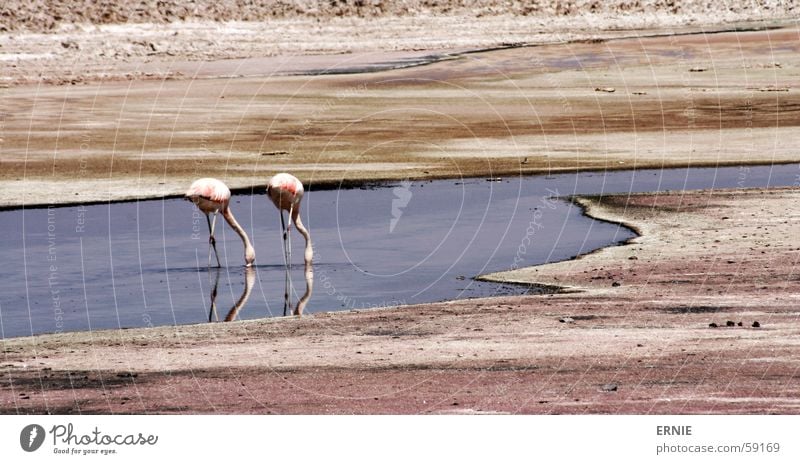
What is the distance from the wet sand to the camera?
41938mm

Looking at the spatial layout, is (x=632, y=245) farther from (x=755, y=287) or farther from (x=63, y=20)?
(x=63, y=20)

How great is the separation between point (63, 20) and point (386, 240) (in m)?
72.3

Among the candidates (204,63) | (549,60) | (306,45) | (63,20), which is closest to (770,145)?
(549,60)

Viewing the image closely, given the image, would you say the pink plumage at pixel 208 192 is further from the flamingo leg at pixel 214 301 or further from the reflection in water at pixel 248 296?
the flamingo leg at pixel 214 301

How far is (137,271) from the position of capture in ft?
86.5

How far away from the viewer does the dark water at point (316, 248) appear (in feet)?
77.6

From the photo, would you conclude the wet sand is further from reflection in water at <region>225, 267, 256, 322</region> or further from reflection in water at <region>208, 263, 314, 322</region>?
reflection in water at <region>208, 263, 314, 322</region>

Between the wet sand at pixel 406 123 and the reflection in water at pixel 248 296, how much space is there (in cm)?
1097

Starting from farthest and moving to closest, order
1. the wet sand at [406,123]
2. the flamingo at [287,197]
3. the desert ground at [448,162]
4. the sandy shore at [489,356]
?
the wet sand at [406,123], the flamingo at [287,197], the desert ground at [448,162], the sandy shore at [489,356]

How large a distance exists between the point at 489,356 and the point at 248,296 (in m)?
6.53

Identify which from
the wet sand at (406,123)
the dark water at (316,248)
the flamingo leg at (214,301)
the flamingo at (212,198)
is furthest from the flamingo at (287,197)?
the wet sand at (406,123)

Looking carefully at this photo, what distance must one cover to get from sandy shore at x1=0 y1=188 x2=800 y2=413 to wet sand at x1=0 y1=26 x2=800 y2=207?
53.0ft

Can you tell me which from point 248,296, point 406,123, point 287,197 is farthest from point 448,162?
point 248,296
